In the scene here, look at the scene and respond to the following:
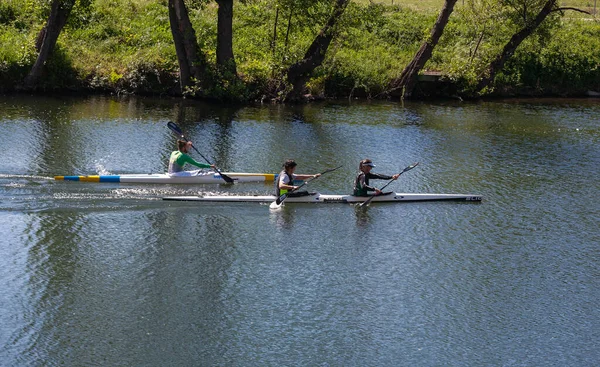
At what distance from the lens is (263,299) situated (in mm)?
17531

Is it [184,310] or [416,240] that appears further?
[416,240]

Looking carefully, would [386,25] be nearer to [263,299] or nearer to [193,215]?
[193,215]

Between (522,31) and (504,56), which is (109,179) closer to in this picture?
(504,56)

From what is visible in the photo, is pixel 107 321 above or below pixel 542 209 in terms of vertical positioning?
below

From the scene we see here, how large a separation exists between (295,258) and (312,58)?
69.7ft

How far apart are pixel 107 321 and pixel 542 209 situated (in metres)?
13.5

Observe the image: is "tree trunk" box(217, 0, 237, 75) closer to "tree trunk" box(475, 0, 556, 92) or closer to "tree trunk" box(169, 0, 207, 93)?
"tree trunk" box(169, 0, 207, 93)

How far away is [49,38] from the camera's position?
38438 mm

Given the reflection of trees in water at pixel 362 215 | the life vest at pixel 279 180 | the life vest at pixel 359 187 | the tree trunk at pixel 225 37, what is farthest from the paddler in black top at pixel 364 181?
the tree trunk at pixel 225 37

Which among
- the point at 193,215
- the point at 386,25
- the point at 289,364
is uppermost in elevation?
the point at 386,25

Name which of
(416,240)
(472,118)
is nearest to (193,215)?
(416,240)

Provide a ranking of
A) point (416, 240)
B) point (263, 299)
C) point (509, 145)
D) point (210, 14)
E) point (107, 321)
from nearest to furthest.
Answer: point (107, 321), point (263, 299), point (416, 240), point (509, 145), point (210, 14)

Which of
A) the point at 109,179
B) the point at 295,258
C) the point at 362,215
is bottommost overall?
the point at 295,258

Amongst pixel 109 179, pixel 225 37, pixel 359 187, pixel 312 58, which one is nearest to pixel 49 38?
pixel 225 37
